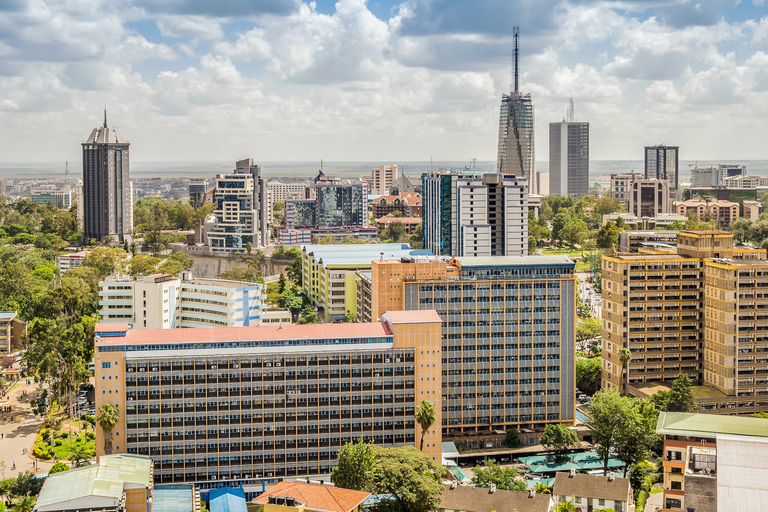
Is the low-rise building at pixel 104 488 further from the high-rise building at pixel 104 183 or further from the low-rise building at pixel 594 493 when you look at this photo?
the high-rise building at pixel 104 183

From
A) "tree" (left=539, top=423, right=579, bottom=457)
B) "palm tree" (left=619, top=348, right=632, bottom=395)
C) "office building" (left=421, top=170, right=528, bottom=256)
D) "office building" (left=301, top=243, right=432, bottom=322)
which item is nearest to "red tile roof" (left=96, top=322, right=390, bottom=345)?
"tree" (left=539, top=423, right=579, bottom=457)

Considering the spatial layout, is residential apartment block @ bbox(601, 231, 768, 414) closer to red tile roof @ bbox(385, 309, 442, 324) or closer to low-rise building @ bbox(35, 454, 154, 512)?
red tile roof @ bbox(385, 309, 442, 324)

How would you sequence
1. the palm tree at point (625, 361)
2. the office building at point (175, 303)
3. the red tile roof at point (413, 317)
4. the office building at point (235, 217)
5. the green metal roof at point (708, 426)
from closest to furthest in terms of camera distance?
the green metal roof at point (708, 426) → the red tile roof at point (413, 317) → the palm tree at point (625, 361) → the office building at point (175, 303) → the office building at point (235, 217)

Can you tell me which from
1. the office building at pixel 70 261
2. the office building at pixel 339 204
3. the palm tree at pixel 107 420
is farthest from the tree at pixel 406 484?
the office building at pixel 339 204

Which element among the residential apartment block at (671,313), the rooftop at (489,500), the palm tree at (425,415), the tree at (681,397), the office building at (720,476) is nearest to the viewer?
the office building at (720,476)

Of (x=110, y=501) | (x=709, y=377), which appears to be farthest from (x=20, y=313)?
(x=709, y=377)

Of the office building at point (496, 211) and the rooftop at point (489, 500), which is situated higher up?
the office building at point (496, 211)

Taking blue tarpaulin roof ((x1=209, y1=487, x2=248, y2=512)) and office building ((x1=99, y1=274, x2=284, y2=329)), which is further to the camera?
office building ((x1=99, y1=274, x2=284, y2=329))
